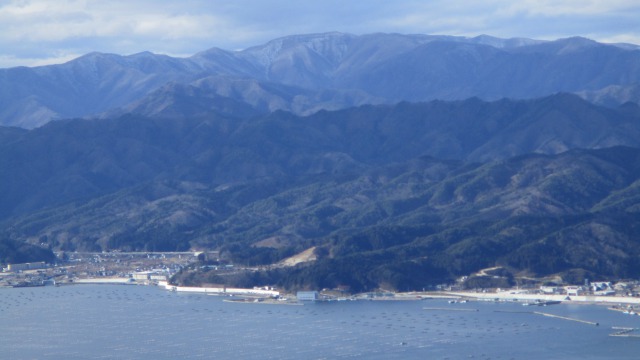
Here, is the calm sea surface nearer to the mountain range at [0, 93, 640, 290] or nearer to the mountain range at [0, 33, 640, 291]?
the mountain range at [0, 33, 640, 291]

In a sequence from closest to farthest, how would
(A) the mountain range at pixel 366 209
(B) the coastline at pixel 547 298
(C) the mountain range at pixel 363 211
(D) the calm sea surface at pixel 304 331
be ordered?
1. (D) the calm sea surface at pixel 304 331
2. (B) the coastline at pixel 547 298
3. (C) the mountain range at pixel 363 211
4. (A) the mountain range at pixel 366 209

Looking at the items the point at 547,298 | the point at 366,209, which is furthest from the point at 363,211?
the point at 547,298

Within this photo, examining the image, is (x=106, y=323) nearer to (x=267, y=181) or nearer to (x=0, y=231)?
(x=0, y=231)

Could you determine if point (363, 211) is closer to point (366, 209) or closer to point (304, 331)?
point (366, 209)

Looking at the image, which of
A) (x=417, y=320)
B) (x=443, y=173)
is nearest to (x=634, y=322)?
(x=417, y=320)

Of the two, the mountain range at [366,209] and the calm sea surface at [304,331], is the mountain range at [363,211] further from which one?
the calm sea surface at [304,331]

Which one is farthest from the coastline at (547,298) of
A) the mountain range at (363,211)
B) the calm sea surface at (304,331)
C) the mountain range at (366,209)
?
the mountain range at (366,209)

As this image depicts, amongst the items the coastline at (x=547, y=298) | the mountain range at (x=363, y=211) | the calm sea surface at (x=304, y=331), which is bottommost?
the calm sea surface at (x=304, y=331)

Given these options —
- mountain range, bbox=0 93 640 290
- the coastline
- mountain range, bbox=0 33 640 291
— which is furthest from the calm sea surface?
mountain range, bbox=0 93 640 290
